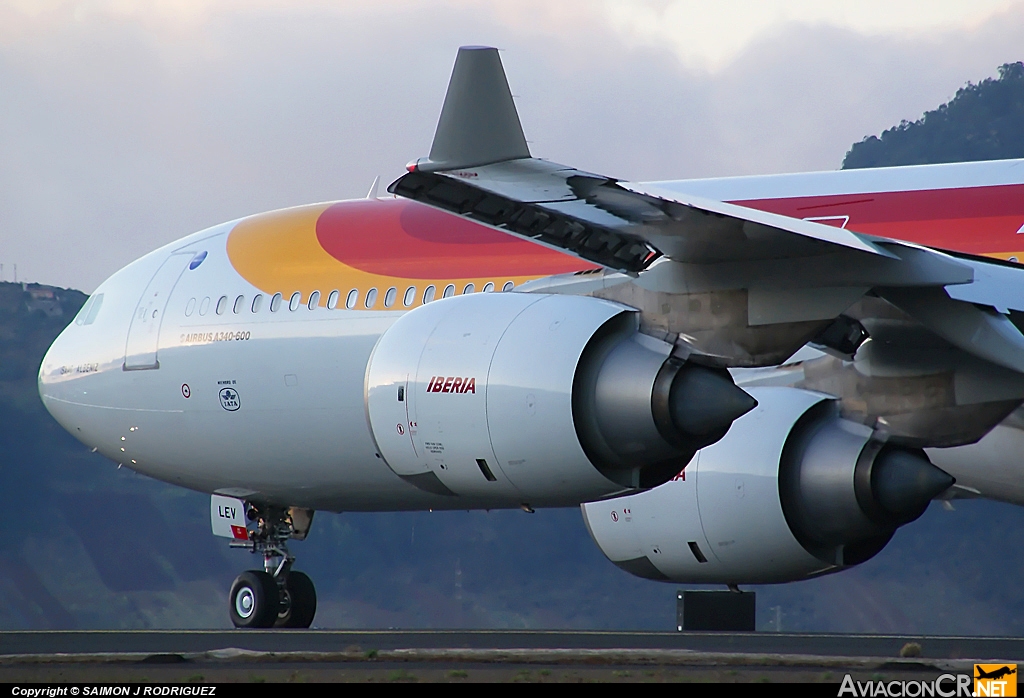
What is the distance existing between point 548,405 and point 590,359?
16.3 inches

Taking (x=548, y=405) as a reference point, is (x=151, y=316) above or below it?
above

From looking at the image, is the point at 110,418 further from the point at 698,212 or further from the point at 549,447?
the point at 698,212

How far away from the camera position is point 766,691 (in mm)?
6680

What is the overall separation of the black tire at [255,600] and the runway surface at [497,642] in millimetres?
943

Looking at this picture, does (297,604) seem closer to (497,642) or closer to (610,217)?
(497,642)

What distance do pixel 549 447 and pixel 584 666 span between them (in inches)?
56.2

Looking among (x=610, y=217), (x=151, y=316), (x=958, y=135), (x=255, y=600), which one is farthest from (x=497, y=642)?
(x=958, y=135)

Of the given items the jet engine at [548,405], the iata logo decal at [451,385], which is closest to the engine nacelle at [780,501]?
the jet engine at [548,405]

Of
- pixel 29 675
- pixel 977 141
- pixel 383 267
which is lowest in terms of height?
pixel 29 675

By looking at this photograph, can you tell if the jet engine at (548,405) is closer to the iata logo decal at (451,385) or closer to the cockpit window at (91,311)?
the iata logo decal at (451,385)

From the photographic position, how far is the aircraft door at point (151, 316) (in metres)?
15.6

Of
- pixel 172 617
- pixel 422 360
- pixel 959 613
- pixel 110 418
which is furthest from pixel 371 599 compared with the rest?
pixel 422 360

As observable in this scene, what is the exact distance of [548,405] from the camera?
29.7ft

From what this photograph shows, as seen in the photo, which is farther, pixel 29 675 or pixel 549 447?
pixel 549 447
